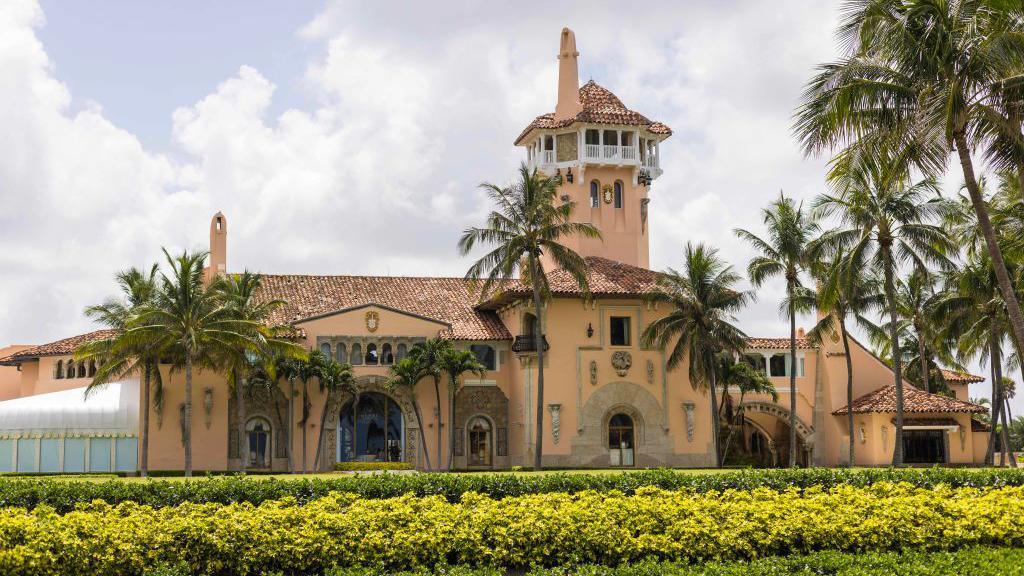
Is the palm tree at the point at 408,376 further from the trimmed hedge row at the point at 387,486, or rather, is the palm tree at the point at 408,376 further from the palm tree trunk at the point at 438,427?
the trimmed hedge row at the point at 387,486

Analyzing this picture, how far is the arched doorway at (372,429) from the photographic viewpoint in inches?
2003

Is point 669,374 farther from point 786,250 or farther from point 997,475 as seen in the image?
point 997,475

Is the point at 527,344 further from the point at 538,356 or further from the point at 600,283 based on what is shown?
the point at 600,283

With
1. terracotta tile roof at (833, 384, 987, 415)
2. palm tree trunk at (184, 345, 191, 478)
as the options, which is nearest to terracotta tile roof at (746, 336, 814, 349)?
terracotta tile roof at (833, 384, 987, 415)

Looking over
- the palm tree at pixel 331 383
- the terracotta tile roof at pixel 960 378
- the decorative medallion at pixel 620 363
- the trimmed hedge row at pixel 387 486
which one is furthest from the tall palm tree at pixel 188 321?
the terracotta tile roof at pixel 960 378

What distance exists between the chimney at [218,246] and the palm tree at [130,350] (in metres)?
5.77

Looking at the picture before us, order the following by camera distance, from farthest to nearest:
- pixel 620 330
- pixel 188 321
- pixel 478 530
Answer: pixel 620 330, pixel 188 321, pixel 478 530

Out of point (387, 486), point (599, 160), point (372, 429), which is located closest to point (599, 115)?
point (599, 160)

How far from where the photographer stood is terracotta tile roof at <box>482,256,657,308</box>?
49950 mm

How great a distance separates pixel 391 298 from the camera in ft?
179

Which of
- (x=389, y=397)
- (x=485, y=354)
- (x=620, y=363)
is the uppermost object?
(x=485, y=354)

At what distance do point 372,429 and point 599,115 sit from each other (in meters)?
18.7

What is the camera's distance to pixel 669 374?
168ft

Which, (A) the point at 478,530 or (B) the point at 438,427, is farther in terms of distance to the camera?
(B) the point at 438,427
